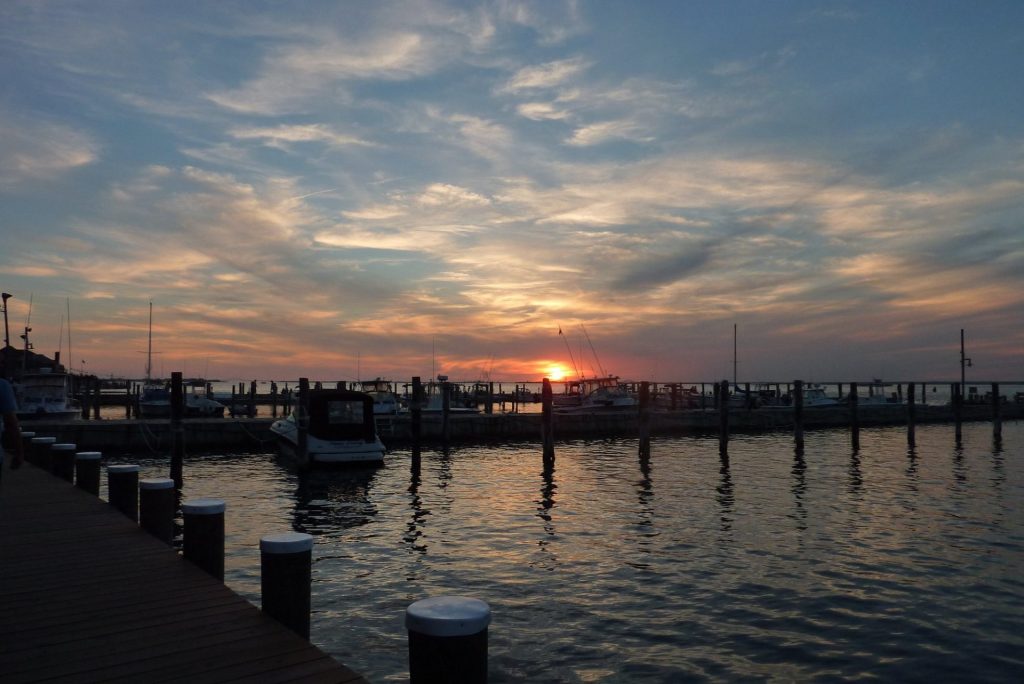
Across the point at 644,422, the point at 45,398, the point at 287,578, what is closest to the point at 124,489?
the point at 287,578

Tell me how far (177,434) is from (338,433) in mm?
5343

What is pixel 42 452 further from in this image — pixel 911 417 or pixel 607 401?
pixel 607 401

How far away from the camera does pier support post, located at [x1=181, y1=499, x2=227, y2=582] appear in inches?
303

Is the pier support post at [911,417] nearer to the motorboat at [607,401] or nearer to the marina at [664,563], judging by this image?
the marina at [664,563]

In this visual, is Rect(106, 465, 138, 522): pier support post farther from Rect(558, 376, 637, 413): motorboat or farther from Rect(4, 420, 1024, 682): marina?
Rect(558, 376, 637, 413): motorboat

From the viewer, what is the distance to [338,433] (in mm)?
25766

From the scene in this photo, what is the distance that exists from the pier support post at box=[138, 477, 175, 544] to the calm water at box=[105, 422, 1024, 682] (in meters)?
1.86

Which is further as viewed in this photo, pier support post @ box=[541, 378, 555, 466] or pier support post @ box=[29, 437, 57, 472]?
pier support post @ box=[541, 378, 555, 466]

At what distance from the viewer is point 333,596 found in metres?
10.7

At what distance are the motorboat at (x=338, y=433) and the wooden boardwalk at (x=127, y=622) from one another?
1528 centimetres

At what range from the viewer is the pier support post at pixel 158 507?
932cm

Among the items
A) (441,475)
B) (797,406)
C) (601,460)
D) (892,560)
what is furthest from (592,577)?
(797,406)

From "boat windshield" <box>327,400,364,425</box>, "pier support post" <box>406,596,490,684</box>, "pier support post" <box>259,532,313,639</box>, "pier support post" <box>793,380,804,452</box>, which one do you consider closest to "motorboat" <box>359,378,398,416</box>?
"boat windshield" <box>327,400,364,425</box>

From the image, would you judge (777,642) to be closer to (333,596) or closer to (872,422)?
(333,596)
